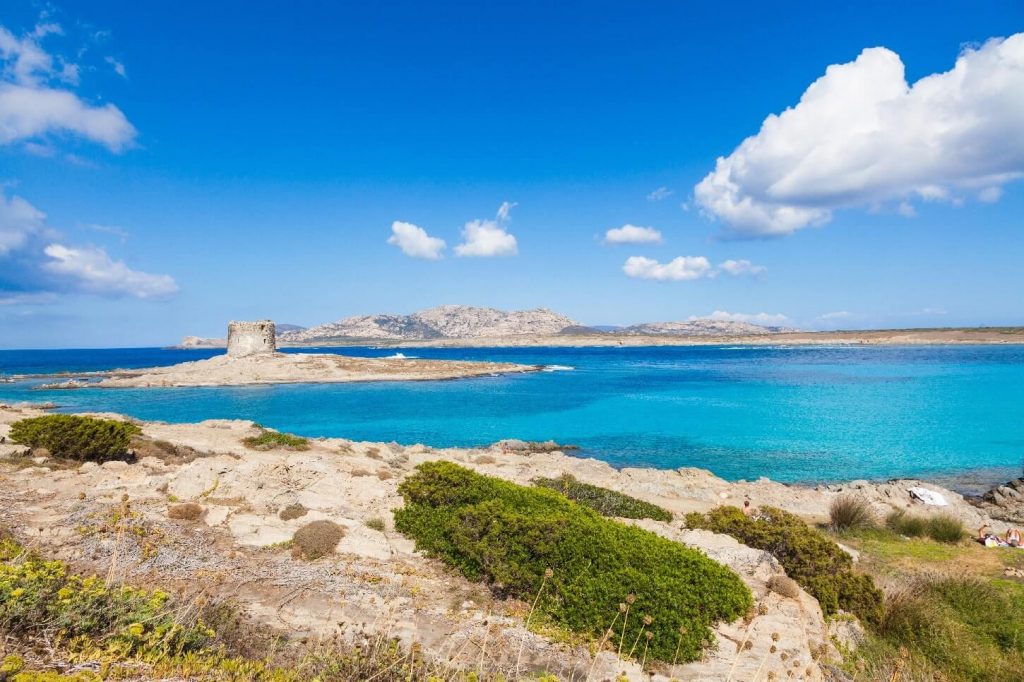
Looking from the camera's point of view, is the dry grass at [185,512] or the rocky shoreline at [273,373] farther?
the rocky shoreline at [273,373]

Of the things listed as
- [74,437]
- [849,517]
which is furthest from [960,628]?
[74,437]

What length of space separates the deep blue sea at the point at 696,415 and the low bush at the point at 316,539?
2191 centimetres

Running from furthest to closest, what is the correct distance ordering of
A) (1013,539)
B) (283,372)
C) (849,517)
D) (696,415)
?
(283,372) < (696,415) < (849,517) < (1013,539)

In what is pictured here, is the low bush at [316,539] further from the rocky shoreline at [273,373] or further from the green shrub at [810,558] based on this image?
the rocky shoreline at [273,373]

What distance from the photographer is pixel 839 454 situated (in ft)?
101

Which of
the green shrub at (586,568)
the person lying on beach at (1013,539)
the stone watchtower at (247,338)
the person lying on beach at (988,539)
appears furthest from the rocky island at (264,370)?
the person lying on beach at (1013,539)

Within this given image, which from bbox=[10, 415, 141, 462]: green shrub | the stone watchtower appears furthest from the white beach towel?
the stone watchtower

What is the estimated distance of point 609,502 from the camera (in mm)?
16062

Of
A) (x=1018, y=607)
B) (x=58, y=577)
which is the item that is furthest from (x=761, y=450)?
(x=58, y=577)

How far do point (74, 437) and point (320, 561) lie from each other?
1200cm

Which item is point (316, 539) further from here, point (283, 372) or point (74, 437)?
point (283, 372)

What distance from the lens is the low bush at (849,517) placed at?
16156mm

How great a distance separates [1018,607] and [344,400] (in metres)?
52.4

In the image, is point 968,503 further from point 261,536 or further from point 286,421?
point 286,421
